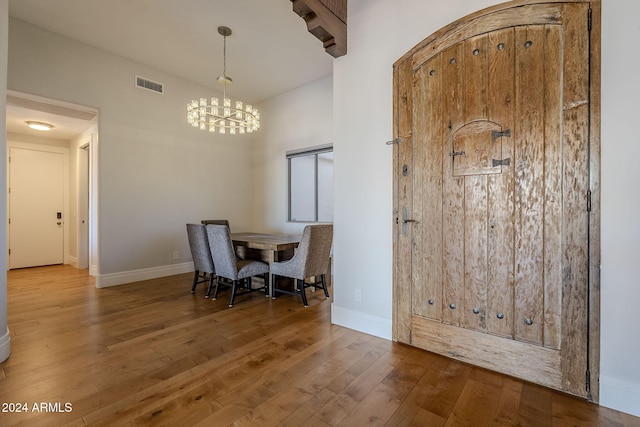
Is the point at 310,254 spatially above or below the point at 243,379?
above

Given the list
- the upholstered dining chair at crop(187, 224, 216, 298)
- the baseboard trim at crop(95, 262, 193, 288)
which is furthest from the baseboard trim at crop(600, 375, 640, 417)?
the baseboard trim at crop(95, 262, 193, 288)

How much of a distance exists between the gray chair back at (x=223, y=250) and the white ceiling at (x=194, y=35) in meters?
2.45

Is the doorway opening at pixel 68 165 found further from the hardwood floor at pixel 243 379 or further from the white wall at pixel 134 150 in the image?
the hardwood floor at pixel 243 379

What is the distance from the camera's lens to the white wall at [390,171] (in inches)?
61.5

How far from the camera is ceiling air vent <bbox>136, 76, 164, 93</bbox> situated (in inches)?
174

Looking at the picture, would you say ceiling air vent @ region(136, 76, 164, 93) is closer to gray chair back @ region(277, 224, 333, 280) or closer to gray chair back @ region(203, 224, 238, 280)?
gray chair back @ region(203, 224, 238, 280)

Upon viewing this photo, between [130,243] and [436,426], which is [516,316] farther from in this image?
[130,243]

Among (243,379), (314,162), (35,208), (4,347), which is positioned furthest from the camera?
(35,208)

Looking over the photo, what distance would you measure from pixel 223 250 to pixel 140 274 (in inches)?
83.8

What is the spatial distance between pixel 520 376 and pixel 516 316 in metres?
0.39

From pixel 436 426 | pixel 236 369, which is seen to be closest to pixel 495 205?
pixel 436 426

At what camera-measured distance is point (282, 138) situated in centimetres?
553

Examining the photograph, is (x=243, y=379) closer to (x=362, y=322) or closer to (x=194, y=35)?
(x=362, y=322)

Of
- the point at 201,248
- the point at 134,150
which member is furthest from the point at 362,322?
the point at 134,150
